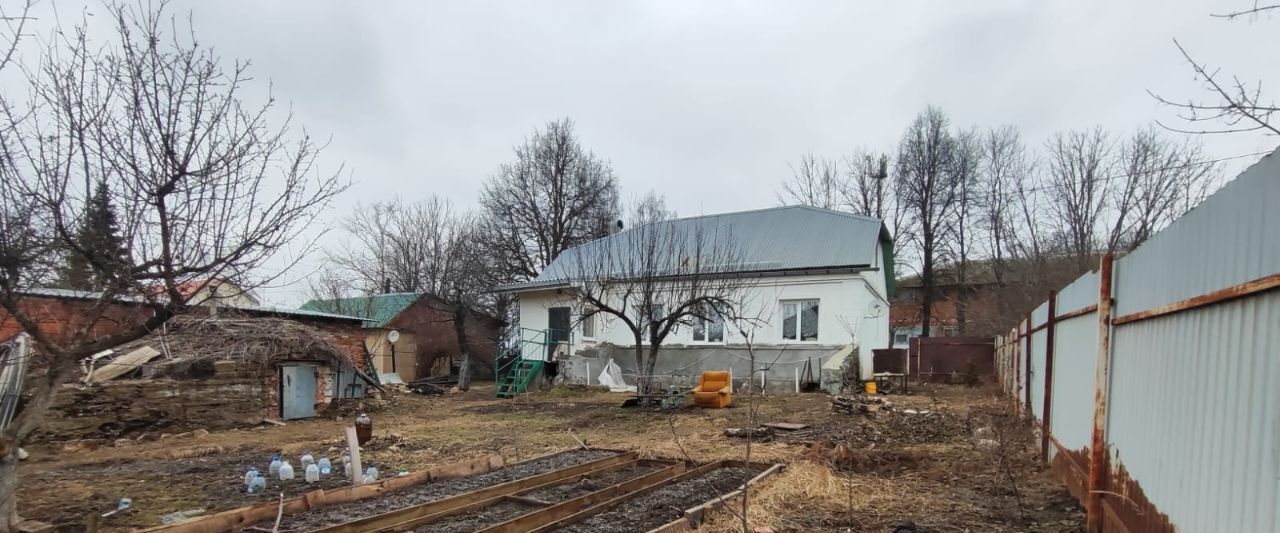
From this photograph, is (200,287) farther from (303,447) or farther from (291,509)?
(303,447)

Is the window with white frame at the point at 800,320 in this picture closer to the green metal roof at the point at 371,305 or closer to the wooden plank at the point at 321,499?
the wooden plank at the point at 321,499

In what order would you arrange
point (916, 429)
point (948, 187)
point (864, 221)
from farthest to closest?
point (948, 187) → point (864, 221) → point (916, 429)

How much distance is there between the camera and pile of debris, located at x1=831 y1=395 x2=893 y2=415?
43.9 ft

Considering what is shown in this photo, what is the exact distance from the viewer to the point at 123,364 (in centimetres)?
1320

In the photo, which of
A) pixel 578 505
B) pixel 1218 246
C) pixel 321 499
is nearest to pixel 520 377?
pixel 321 499

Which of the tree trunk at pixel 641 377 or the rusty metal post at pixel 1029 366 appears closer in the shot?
the rusty metal post at pixel 1029 366

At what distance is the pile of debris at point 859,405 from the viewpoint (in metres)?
13.4

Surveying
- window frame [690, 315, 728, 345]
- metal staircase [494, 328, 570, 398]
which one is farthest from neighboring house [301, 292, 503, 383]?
window frame [690, 315, 728, 345]

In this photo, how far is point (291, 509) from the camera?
6.52m

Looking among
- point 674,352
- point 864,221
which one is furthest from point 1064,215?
point 674,352

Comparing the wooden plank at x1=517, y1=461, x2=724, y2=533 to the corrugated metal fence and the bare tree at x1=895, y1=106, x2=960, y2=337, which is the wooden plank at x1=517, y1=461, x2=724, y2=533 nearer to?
the corrugated metal fence

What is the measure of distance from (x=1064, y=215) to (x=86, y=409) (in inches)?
1319

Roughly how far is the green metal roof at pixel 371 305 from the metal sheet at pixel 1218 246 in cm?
3439

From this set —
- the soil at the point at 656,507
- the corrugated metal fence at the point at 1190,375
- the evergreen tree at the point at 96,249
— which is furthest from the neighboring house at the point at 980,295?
the evergreen tree at the point at 96,249
